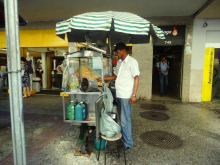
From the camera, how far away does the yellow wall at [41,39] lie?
790 cm

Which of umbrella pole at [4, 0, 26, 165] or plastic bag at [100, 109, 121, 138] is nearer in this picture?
umbrella pole at [4, 0, 26, 165]

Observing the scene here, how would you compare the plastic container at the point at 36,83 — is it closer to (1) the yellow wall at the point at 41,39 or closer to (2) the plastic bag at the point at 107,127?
(1) the yellow wall at the point at 41,39

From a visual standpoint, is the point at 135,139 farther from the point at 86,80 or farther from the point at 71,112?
the point at 86,80

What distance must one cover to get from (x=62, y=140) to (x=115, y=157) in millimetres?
1293

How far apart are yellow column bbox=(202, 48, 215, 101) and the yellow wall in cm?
655

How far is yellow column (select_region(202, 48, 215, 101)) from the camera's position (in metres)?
6.85

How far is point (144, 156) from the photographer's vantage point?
2891 mm

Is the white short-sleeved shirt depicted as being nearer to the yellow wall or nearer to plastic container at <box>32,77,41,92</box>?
the yellow wall

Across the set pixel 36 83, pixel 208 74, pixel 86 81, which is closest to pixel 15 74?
pixel 86 81

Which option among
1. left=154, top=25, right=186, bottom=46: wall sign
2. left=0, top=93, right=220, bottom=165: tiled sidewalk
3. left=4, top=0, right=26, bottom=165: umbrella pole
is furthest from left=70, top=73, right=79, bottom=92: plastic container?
left=154, top=25, right=186, bottom=46: wall sign

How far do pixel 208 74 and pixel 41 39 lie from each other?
8110 mm

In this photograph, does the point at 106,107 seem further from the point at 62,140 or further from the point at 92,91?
the point at 62,140

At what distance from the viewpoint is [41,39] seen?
804 cm

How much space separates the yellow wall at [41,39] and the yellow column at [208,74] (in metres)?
6.55
